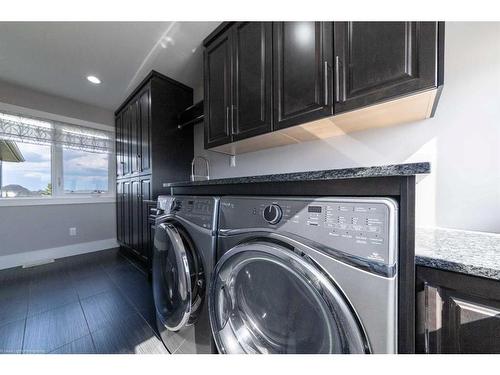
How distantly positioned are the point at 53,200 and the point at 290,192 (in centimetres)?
373

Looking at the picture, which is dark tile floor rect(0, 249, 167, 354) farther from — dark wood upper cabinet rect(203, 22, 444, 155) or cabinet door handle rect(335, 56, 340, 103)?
cabinet door handle rect(335, 56, 340, 103)

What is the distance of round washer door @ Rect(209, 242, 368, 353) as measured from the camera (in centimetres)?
54

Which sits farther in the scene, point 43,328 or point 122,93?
point 122,93

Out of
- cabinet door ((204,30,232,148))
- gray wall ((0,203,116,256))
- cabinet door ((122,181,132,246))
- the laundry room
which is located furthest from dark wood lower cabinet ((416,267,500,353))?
gray wall ((0,203,116,256))

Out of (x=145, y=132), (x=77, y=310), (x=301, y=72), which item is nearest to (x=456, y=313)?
(x=301, y=72)

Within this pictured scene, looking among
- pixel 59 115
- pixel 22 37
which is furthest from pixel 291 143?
pixel 59 115

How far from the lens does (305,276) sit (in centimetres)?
58

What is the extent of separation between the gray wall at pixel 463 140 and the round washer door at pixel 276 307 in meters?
0.88

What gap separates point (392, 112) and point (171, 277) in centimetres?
150

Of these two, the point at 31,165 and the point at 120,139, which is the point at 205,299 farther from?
the point at 31,165

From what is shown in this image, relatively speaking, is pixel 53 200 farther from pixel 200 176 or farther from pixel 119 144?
pixel 200 176

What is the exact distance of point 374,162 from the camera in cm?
121

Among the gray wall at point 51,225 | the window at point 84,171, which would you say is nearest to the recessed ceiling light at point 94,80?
the window at point 84,171
